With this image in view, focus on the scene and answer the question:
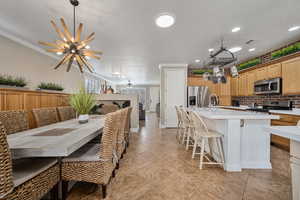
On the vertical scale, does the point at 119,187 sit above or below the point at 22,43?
below

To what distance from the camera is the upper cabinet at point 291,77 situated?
2908 millimetres

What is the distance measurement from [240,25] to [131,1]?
2.09 meters

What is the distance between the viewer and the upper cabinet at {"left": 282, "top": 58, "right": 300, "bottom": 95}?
9.54ft

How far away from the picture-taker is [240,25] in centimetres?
249

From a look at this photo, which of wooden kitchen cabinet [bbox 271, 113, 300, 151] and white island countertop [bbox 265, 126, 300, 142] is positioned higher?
white island countertop [bbox 265, 126, 300, 142]

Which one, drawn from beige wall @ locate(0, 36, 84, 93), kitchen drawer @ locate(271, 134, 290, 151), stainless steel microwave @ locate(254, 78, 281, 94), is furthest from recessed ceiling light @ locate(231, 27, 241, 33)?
beige wall @ locate(0, 36, 84, 93)

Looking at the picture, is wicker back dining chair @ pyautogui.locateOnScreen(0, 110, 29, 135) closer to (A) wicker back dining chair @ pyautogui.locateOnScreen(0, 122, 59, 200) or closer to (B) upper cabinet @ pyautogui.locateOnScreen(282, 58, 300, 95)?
(A) wicker back dining chair @ pyautogui.locateOnScreen(0, 122, 59, 200)

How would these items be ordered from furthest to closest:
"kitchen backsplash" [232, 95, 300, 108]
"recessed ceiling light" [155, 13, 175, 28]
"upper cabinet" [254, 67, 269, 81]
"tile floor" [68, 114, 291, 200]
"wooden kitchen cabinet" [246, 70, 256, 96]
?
"wooden kitchen cabinet" [246, 70, 256, 96], "upper cabinet" [254, 67, 269, 81], "kitchen backsplash" [232, 95, 300, 108], "recessed ceiling light" [155, 13, 175, 28], "tile floor" [68, 114, 291, 200]

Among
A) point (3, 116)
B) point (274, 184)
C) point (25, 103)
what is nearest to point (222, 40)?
point (274, 184)

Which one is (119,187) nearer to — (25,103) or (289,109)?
(25,103)

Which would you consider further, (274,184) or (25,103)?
(25,103)

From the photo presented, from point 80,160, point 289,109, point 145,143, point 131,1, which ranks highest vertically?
point 131,1

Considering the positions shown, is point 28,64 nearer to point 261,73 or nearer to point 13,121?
point 13,121

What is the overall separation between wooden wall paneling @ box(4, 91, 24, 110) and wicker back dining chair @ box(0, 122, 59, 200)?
175 cm
